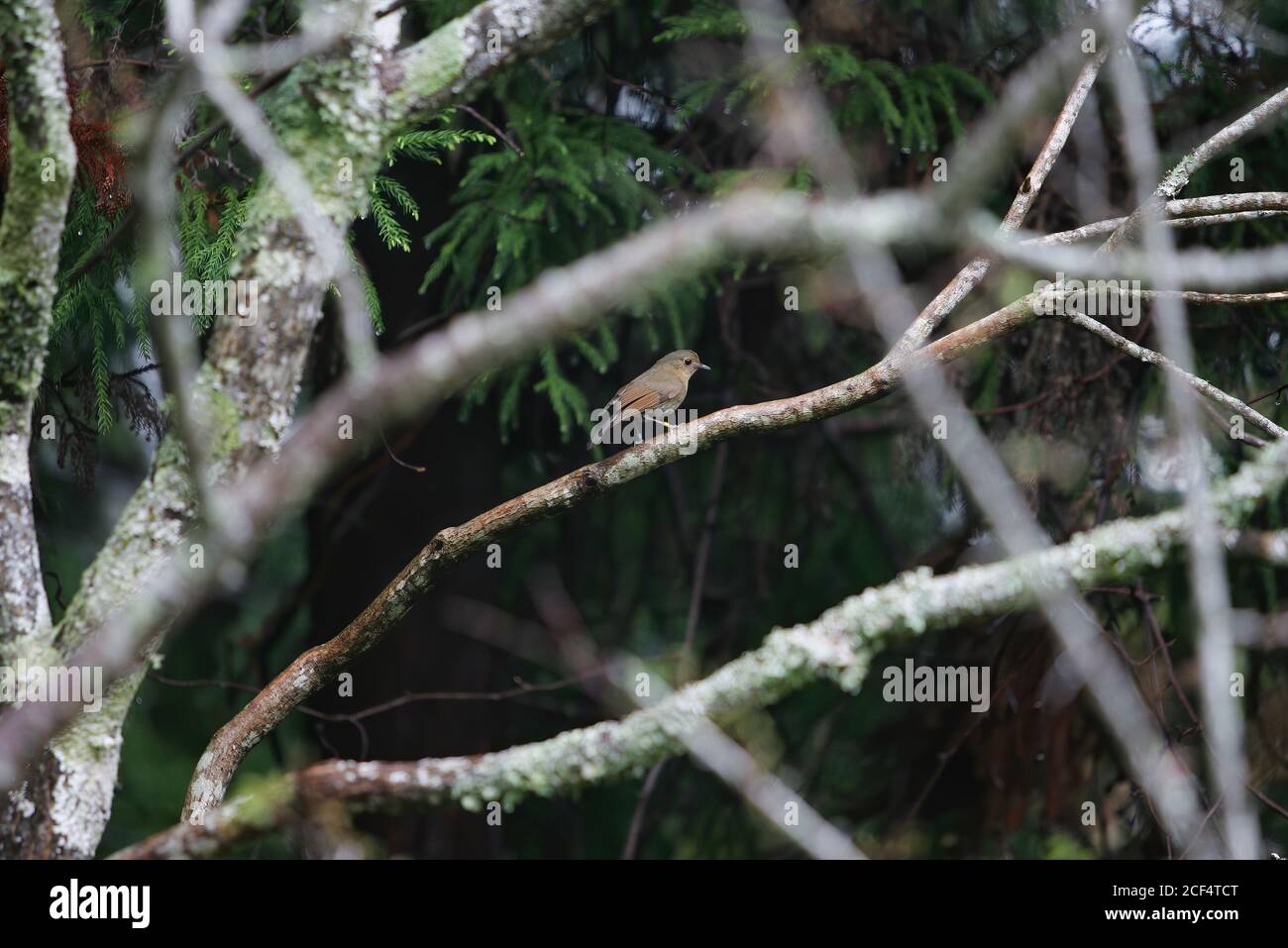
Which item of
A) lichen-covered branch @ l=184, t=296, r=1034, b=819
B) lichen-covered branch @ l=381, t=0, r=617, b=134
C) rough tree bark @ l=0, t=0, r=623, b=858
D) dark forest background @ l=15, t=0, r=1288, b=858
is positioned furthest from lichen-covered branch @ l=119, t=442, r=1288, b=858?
dark forest background @ l=15, t=0, r=1288, b=858

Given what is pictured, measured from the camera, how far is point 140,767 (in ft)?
20.6

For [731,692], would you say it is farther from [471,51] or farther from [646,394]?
[646,394]

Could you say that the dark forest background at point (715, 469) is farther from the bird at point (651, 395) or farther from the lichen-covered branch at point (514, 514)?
the lichen-covered branch at point (514, 514)

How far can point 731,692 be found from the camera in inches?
76.2

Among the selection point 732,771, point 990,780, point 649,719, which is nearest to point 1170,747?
point 990,780

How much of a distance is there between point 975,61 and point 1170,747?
3.17 meters

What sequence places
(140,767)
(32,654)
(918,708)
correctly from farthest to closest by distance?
(140,767)
(918,708)
(32,654)

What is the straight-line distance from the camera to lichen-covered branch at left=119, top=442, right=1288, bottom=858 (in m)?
1.86

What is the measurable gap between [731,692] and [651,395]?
311 cm

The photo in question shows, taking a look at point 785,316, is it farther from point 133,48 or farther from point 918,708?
point 133,48

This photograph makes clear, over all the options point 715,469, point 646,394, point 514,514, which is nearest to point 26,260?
point 514,514

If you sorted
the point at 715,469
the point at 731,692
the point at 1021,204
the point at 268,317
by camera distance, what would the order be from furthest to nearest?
1. the point at 715,469
2. the point at 1021,204
3. the point at 268,317
4. the point at 731,692

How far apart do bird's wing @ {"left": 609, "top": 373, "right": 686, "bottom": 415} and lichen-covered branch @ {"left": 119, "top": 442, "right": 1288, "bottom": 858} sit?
2984 mm
